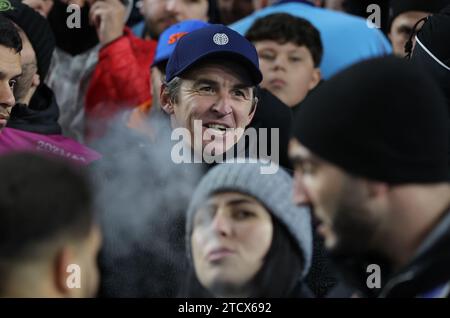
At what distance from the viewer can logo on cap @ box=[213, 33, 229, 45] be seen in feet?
12.6

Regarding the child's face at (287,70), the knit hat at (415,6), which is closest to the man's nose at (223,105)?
the child's face at (287,70)

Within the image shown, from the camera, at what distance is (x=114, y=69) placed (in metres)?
5.08

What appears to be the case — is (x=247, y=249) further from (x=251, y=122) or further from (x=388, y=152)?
(x=251, y=122)

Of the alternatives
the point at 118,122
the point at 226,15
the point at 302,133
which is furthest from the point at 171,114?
the point at 226,15

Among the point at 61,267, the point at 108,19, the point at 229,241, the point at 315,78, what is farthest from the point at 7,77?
the point at 61,267

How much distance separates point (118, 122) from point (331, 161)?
95.0 inches

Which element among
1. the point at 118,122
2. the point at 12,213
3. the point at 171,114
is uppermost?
the point at 12,213

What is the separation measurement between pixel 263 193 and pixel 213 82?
3.17 feet

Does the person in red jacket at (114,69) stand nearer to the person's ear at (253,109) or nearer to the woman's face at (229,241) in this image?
the person's ear at (253,109)

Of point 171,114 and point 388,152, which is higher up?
point 388,152

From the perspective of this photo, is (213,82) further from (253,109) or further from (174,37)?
(174,37)

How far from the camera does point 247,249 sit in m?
2.89

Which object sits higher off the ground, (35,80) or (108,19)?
(108,19)
